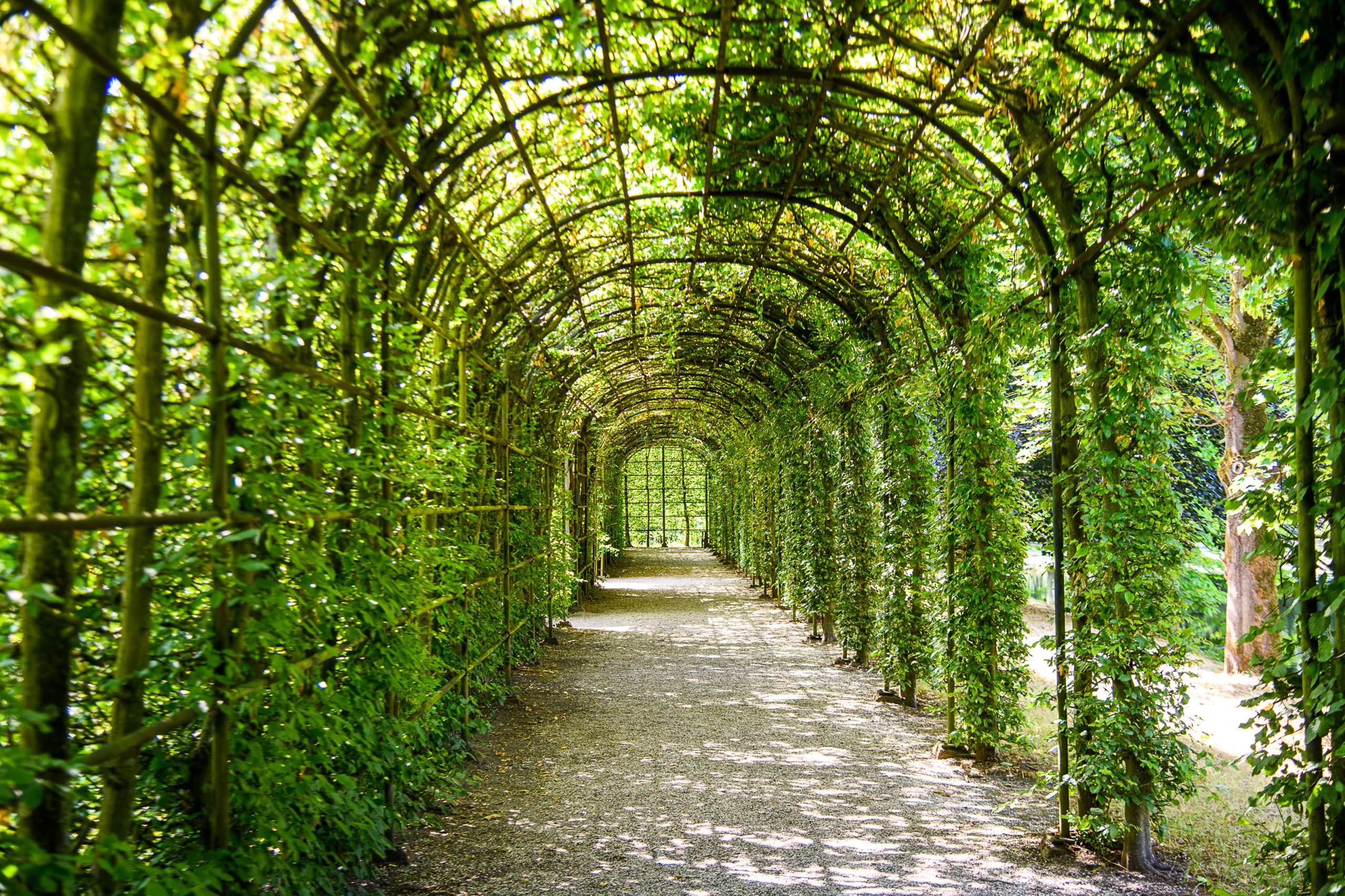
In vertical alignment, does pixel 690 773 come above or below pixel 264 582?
below

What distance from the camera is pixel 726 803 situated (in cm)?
418

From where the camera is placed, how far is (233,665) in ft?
5.39

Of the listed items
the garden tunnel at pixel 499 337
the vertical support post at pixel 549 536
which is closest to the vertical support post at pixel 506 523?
the garden tunnel at pixel 499 337

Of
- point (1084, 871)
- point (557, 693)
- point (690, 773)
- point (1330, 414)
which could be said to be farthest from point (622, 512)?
point (1330, 414)

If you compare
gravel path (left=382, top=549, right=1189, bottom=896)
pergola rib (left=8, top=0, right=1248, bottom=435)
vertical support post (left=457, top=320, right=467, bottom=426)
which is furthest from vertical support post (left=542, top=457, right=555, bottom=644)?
vertical support post (left=457, top=320, right=467, bottom=426)

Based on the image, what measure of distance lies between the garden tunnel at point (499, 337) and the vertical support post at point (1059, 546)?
0.03 metres

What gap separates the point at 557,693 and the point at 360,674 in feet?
15.1

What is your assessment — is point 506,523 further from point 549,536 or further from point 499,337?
point 549,536

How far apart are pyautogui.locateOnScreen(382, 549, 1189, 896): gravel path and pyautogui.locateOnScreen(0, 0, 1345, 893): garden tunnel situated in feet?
1.28

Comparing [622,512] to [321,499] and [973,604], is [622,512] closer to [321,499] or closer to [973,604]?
[973,604]

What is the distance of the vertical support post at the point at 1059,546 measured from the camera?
3.49 meters

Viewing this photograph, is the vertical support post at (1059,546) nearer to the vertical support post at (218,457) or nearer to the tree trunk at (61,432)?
the vertical support post at (218,457)

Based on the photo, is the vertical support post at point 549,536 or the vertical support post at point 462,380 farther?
the vertical support post at point 549,536

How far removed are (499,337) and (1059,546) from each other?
439cm
